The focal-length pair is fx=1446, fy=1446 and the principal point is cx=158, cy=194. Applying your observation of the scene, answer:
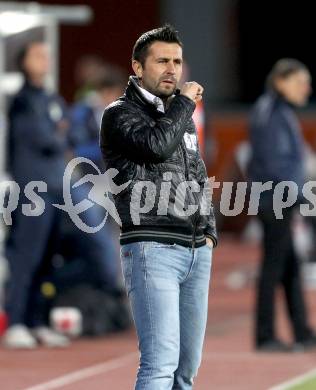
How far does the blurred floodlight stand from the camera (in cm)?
1174

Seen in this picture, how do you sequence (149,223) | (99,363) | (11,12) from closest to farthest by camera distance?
(149,223) → (99,363) → (11,12)

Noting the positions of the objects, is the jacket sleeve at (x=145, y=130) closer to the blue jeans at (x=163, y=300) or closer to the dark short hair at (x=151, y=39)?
the dark short hair at (x=151, y=39)

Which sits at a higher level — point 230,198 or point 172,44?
point 172,44

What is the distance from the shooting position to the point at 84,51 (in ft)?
76.6

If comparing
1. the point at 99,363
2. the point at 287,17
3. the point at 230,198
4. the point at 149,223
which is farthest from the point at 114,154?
the point at 287,17

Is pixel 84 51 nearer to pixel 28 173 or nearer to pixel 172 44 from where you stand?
pixel 28 173

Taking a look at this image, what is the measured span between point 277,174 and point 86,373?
212cm

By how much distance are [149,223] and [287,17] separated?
52.9 feet

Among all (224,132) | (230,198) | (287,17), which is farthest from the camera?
(287,17)

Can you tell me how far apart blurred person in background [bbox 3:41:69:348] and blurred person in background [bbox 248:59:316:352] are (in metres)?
1.48

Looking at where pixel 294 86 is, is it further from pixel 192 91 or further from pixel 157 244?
pixel 157 244

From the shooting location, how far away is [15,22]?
1184cm

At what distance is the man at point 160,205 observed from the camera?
6469 millimetres

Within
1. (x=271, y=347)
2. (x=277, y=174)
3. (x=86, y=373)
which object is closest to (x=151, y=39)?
(x=86, y=373)
